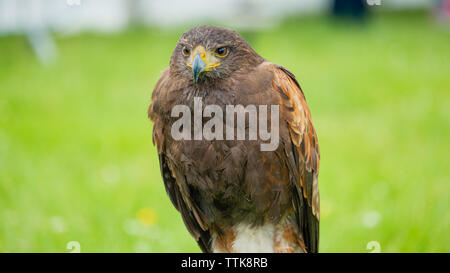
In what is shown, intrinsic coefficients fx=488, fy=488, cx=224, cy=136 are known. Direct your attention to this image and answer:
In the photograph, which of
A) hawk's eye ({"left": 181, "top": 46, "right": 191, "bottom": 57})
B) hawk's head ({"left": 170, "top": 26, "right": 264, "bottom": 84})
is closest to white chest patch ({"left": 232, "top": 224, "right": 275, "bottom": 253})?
hawk's head ({"left": 170, "top": 26, "right": 264, "bottom": 84})

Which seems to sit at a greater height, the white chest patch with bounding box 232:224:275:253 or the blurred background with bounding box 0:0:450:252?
the blurred background with bounding box 0:0:450:252

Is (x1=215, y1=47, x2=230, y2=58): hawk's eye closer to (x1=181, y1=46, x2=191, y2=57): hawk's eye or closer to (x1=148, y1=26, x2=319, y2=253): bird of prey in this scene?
(x1=148, y1=26, x2=319, y2=253): bird of prey

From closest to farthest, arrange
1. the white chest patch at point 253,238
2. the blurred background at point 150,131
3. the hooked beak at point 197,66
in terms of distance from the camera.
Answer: the hooked beak at point 197,66
the white chest patch at point 253,238
the blurred background at point 150,131

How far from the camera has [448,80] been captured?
→ 6531mm

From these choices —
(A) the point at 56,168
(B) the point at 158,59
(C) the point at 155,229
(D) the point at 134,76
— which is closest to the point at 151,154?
(A) the point at 56,168

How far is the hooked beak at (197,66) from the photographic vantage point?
7.39 ft

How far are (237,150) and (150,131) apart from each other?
3.54 meters

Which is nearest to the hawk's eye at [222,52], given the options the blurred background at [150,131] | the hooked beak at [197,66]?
the hooked beak at [197,66]

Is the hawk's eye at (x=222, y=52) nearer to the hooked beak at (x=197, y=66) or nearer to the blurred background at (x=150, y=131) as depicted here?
the hooked beak at (x=197, y=66)

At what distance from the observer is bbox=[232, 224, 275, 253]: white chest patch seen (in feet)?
9.00

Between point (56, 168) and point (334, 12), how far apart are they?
7.33 meters

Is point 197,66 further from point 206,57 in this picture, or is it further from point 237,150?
point 237,150

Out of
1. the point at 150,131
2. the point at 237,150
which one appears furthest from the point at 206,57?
the point at 150,131

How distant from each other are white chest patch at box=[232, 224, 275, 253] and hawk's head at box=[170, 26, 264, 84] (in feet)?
2.95
